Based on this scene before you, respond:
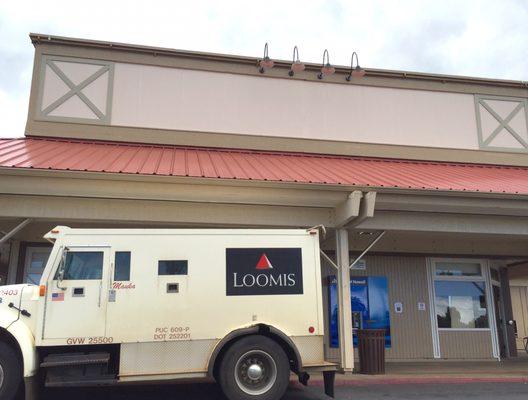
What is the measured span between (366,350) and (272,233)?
4.87 m

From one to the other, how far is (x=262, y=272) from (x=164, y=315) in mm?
1657

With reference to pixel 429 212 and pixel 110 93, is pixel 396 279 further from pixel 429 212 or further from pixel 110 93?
pixel 110 93

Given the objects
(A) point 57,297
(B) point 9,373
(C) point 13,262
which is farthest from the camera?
(C) point 13,262

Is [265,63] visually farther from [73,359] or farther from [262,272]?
[73,359]

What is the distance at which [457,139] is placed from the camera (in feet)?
53.7

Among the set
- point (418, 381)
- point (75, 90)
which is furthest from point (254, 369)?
point (75, 90)

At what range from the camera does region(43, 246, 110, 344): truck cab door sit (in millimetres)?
7480

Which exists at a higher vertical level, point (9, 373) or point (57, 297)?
point (57, 297)

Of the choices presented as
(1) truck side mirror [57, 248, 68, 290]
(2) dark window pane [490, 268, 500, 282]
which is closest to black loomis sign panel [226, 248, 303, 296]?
(1) truck side mirror [57, 248, 68, 290]

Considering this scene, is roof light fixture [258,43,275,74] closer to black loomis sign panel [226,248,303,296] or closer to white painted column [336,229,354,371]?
white painted column [336,229,354,371]

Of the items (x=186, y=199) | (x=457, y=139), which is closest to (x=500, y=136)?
(x=457, y=139)

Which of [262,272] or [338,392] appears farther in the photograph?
[338,392]

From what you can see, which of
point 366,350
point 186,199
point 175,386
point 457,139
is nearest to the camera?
point 175,386

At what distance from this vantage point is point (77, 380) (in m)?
7.36
